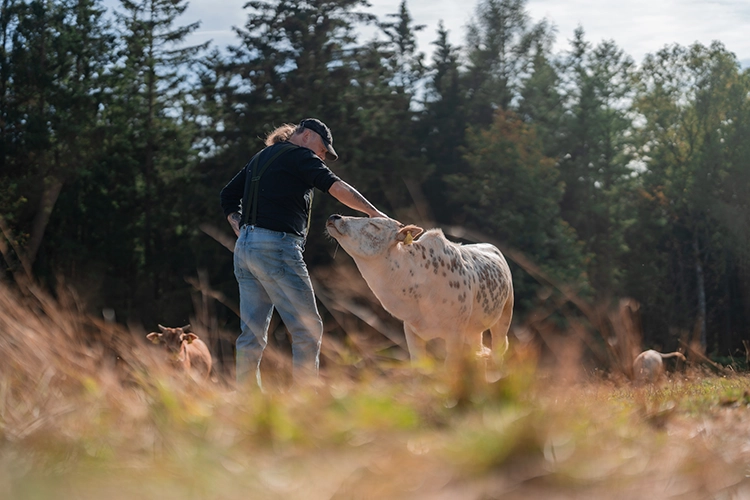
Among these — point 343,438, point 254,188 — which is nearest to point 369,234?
point 254,188

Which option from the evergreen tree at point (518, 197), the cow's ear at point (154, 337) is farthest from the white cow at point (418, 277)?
the evergreen tree at point (518, 197)

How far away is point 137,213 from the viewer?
35.1 meters

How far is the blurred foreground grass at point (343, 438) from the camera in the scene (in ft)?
8.08

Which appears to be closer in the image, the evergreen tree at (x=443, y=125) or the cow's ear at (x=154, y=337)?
the cow's ear at (x=154, y=337)

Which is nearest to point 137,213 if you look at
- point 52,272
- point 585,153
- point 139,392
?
point 52,272

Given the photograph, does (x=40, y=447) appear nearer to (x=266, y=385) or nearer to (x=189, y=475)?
(x=189, y=475)

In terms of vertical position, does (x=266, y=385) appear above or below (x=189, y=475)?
below

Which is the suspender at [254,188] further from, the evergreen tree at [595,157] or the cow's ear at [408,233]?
the evergreen tree at [595,157]

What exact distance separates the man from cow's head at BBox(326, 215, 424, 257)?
0.34 m

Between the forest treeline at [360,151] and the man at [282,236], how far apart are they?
22048mm

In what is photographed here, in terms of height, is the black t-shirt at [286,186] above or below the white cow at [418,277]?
above

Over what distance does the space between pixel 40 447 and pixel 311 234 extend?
28569mm

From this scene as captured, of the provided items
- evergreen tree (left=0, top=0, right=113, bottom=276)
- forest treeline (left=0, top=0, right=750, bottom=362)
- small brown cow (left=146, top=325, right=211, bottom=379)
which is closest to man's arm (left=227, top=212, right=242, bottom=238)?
small brown cow (left=146, top=325, right=211, bottom=379)

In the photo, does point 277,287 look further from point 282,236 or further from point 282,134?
point 282,134
